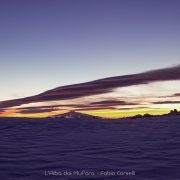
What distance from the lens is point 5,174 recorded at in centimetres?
824

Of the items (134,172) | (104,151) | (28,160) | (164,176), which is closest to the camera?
(164,176)

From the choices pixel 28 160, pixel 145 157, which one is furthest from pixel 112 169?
pixel 28 160

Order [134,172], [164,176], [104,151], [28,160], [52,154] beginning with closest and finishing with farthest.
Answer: [164,176]
[134,172]
[28,160]
[52,154]
[104,151]

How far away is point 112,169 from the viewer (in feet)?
29.4

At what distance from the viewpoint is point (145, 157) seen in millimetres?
10922

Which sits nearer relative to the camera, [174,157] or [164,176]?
[164,176]

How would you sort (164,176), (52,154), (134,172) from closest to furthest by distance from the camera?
(164,176), (134,172), (52,154)

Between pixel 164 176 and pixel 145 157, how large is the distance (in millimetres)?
2878

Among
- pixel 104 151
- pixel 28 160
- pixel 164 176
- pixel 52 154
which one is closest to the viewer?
pixel 164 176

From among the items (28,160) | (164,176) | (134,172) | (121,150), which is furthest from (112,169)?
(121,150)

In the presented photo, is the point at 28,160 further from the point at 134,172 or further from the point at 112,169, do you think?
the point at 134,172

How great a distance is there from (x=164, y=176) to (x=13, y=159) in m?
5.10

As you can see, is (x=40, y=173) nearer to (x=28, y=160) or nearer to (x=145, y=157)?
(x=28, y=160)

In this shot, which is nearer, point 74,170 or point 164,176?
point 164,176
